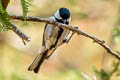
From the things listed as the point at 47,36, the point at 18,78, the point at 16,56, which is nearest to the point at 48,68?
the point at 16,56

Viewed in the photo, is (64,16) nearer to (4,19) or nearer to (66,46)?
(4,19)

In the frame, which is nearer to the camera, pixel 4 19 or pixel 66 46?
pixel 4 19

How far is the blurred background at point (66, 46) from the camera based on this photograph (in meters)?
4.01

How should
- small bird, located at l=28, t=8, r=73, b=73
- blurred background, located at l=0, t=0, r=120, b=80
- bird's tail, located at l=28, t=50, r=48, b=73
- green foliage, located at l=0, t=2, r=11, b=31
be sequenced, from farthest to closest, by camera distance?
blurred background, located at l=0, t=0, r=120, b=80 → bird's tail, located at l=28, t=50, r=48, b=73 → small bird, located at l=28, t=8, r=73, b=73 → green foliage, located at l=0, t=2, r=11, b=31

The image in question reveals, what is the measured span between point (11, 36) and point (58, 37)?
267cm

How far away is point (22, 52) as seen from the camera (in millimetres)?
4508

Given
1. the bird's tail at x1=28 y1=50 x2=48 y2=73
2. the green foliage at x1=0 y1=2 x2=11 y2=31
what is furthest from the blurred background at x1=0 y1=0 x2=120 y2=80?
the green foliage at x1=0 y1=2 x2=11 y2=31

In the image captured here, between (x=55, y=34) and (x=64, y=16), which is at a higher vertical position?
(x=64, y=16)

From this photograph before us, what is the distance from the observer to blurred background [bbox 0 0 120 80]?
401cm

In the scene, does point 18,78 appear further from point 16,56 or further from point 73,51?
point 73,51

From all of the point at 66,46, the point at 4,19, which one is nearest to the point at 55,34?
the point at 4,19

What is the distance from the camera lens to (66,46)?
621cm

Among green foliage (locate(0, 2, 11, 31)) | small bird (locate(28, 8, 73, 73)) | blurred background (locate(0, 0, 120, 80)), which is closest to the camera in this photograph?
green foliage (locate(0, 2, 11, 31))

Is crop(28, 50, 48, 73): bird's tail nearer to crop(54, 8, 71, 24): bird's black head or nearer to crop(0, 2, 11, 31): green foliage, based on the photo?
crop(54, 8, 71, 24): bird's black head
